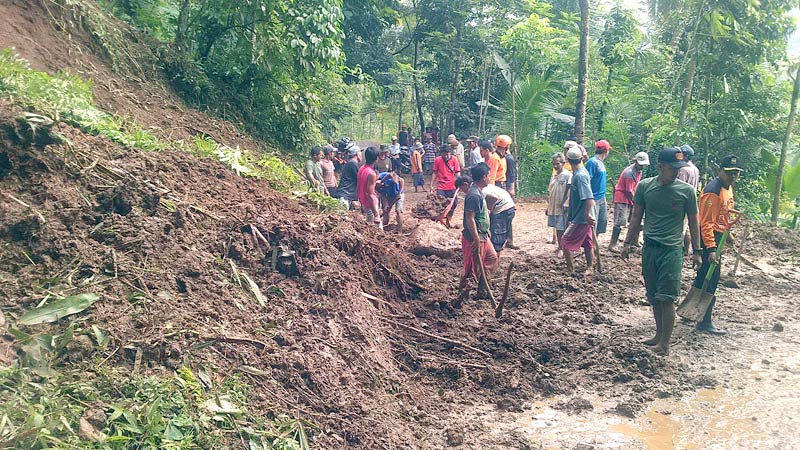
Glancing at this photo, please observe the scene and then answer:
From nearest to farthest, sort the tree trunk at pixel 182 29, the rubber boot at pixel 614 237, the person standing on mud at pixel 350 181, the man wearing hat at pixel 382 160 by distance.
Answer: the rubber boot at pixel 614 237
the person standing on mud at pixel 350 181
the man wearing hat at pixel 382 160
the tree trunk at pixel 182 29

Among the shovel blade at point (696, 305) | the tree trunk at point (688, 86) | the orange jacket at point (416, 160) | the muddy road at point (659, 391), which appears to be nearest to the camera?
the muddy road at point (659, 391)

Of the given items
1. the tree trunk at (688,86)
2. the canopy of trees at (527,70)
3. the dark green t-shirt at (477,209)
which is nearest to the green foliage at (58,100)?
the dark green t-shirt at (477,209)

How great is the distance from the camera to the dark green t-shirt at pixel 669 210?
5809mm

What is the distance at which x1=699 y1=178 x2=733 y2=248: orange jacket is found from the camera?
6.61 m

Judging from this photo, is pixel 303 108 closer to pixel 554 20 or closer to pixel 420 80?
pixel 420 80

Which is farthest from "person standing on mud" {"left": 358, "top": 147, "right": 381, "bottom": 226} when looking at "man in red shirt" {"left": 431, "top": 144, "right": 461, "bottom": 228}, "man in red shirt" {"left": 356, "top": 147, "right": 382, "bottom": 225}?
"man in red shirt" {"left": 431, "top": 144, "right": 461, "bottom": 228}

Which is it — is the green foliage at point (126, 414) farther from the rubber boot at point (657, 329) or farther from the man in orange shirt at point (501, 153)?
the man in orange shirt at point (501, 153)

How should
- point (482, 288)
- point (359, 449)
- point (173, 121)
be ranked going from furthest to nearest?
point (173, 121), point (482, 288), point (359, 449)

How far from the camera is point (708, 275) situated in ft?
21.0

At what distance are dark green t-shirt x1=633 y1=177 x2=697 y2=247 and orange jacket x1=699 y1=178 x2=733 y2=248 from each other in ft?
3.13

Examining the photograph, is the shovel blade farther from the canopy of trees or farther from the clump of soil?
the canopy of trees

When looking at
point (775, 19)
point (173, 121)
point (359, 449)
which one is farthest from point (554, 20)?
point (359, 449)

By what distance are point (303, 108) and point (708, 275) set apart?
8296 mm

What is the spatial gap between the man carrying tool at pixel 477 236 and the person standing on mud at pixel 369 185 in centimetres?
251
